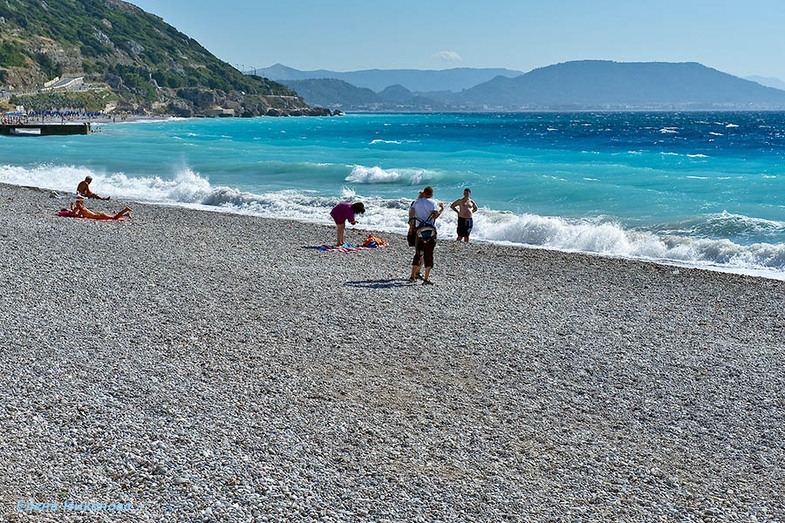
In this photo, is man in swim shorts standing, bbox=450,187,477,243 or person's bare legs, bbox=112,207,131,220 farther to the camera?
person's bare legs, bbox=112,207,131,220

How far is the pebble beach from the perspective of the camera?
5.80 metres

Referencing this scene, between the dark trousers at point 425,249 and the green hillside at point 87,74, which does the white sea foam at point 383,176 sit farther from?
the green hillside at point 87,74

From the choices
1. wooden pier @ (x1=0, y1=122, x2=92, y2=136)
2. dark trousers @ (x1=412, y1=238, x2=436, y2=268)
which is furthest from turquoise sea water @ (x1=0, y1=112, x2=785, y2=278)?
wooden pier @ (x1=0, y1=122, x2=92, y2=136)

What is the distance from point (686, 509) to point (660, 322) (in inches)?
220

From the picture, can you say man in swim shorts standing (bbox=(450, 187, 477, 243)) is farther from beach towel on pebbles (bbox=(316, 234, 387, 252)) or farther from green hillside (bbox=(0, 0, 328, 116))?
green hillside (bbox=(0, 0, 328, 116))

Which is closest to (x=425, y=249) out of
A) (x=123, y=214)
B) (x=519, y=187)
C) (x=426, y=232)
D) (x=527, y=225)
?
(x=426, y=232)

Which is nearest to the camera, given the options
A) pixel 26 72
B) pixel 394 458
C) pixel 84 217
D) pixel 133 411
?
pixel 394 458

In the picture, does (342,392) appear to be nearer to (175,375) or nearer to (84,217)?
(175,375)

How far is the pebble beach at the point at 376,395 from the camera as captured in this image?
228 inches

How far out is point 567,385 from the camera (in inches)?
328

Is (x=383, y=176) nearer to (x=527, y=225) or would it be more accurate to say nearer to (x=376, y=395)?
(x=527, y=225)

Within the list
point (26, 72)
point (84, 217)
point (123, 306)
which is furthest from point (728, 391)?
point (26, 72)

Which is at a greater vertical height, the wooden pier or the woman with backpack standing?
the wooden pier

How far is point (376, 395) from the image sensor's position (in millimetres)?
7789
